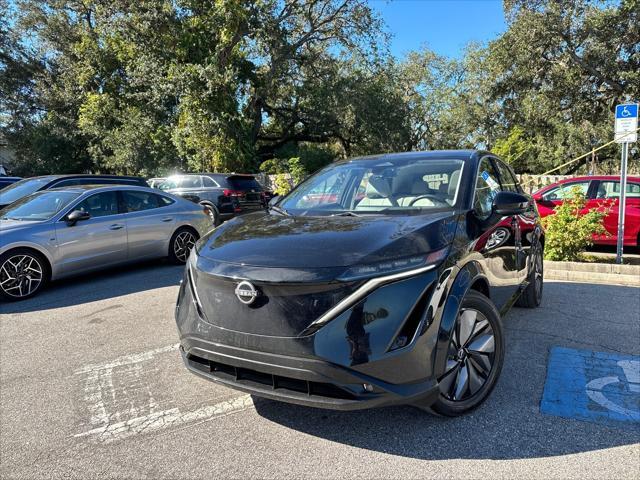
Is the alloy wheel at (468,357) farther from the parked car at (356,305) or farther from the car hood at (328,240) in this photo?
the car hood at (328,240)

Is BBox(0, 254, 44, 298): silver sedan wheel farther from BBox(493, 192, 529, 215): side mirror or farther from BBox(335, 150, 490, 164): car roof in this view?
BBox(493, 192, 529, 215): side mirror

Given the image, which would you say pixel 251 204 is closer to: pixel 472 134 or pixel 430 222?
pixel 430 222

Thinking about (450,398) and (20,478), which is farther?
(450,398)

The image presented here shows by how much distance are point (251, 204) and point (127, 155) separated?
49.4 feet

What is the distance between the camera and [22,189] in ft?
29.3

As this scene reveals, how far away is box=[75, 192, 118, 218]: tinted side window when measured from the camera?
6.89 meters

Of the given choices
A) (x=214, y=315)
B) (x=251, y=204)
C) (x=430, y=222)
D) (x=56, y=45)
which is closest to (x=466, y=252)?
(x=430, y=222)

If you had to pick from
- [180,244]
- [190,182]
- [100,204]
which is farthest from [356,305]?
[190,182]

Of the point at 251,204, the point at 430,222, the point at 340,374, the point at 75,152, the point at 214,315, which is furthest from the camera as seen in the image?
the point at 75,152

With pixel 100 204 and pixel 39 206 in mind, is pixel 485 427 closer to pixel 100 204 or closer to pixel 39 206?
pixel 100 204

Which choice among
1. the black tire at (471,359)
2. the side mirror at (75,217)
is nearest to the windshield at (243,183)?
the side mirror at (75,217)

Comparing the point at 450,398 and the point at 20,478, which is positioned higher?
the point at 450,398

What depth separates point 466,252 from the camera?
2.86m

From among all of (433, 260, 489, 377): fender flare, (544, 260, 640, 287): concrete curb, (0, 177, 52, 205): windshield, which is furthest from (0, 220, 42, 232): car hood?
(544, 260, 640, 287): concrete curb
